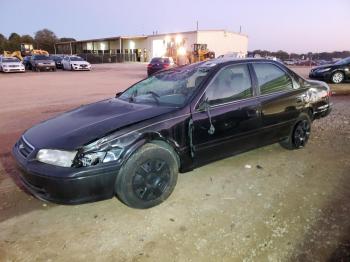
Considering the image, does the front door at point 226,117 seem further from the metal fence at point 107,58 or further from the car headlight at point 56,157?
the metal fence at point 107,58

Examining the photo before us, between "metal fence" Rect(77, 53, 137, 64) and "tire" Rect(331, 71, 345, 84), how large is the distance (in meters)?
42.8

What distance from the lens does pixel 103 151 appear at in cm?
298

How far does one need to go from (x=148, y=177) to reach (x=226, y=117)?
4.12 ft

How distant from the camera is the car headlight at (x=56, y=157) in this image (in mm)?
2940

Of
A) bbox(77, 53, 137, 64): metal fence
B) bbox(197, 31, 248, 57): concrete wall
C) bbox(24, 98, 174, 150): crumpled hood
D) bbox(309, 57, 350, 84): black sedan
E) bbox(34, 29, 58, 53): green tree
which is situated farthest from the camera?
bbox(34, 29, 58, 53): green tree

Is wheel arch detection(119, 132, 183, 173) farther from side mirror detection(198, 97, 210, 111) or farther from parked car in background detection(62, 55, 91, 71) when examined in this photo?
parked car in background detection(62, 55, 91, 71)

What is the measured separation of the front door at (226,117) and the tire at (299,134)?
3.16 feet

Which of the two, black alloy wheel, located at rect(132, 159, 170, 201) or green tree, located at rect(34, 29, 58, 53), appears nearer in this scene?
black alloy wheel, located at rect(132, 159, 170, 201)

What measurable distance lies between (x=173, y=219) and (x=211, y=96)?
1506mm

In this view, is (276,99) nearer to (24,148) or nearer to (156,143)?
(156,143)

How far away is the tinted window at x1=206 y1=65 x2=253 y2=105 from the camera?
383 centimetres

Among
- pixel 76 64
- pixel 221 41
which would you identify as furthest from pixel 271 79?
pixel 221 41

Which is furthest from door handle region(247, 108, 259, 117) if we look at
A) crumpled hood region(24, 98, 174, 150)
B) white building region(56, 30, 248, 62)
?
white building region(56, 30, 248, 62)

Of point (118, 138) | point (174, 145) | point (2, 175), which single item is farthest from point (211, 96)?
point (2, 175)
